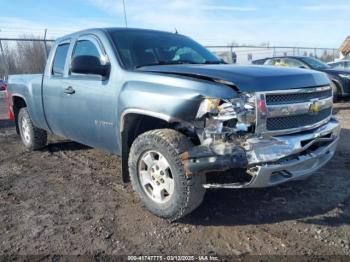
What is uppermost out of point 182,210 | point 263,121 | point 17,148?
point 263,121

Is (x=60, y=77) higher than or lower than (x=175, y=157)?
higher

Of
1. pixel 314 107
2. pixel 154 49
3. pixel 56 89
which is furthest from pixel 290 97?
pixel 56 89

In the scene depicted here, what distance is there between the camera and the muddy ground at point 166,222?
3.34 metres

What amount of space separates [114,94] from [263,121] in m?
1.70

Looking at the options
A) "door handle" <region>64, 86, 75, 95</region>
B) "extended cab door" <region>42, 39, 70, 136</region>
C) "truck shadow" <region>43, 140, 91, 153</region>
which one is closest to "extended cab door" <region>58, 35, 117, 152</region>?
"door handle" <region>64, 86, 75, 95</region>

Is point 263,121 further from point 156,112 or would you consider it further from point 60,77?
point 60,77

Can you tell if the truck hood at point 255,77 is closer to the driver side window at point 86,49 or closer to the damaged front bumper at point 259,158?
the damaged front bumper at point 259,158

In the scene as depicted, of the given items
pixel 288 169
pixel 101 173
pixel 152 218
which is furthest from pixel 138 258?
pixel 101 173

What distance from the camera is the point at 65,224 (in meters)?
3.89

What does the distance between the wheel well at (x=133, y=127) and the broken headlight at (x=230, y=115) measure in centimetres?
80

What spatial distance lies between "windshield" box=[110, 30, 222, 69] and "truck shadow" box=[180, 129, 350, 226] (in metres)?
1.64

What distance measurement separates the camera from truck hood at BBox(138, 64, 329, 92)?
3.36 m

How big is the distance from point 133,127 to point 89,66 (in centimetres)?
83

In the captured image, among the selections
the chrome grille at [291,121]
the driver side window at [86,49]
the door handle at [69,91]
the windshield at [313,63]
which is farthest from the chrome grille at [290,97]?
the windshield at [313,63]
